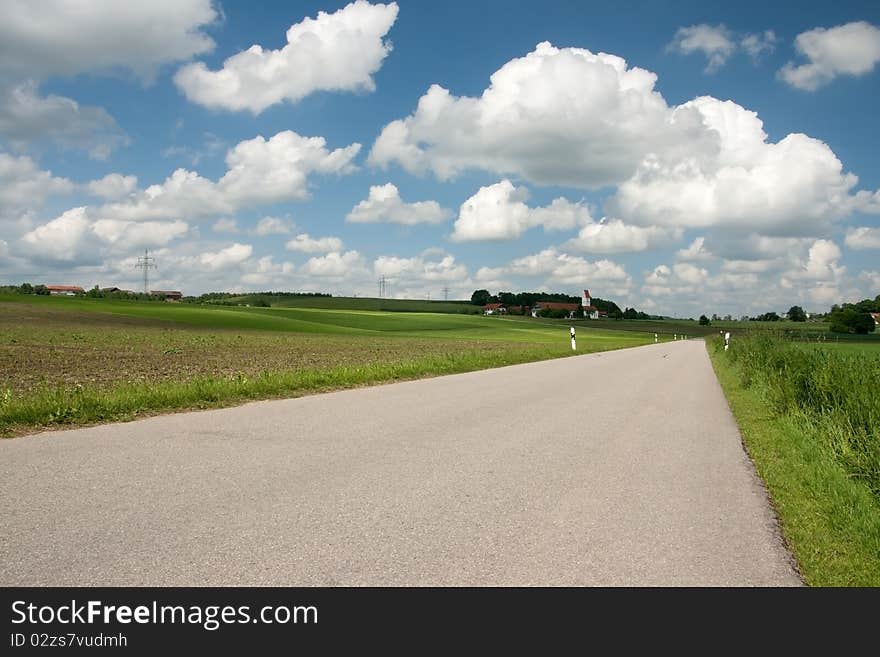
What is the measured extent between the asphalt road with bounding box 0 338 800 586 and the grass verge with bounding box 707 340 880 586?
22cm

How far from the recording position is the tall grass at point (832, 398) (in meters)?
8.59

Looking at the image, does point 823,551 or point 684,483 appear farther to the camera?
point 684,483

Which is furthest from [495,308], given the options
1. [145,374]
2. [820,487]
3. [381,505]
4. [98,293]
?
[381,505]

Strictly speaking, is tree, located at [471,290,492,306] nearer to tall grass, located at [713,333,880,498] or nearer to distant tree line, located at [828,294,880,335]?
distant tree line, located at [828,294,880,335]

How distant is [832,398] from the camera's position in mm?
12711

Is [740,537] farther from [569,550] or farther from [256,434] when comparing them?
[256,434]

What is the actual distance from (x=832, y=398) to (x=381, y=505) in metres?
10.5

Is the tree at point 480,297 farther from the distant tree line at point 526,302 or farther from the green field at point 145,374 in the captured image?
the green field at point 145,374

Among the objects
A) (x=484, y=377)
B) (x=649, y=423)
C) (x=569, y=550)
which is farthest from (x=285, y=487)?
(x=484, y=377)

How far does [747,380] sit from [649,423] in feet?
34.9

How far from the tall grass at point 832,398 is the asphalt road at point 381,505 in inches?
48.9

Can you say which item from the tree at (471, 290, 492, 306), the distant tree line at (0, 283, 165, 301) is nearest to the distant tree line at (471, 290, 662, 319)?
the tree at (471, 290, 492, 306)

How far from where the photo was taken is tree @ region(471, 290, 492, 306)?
183250mm
